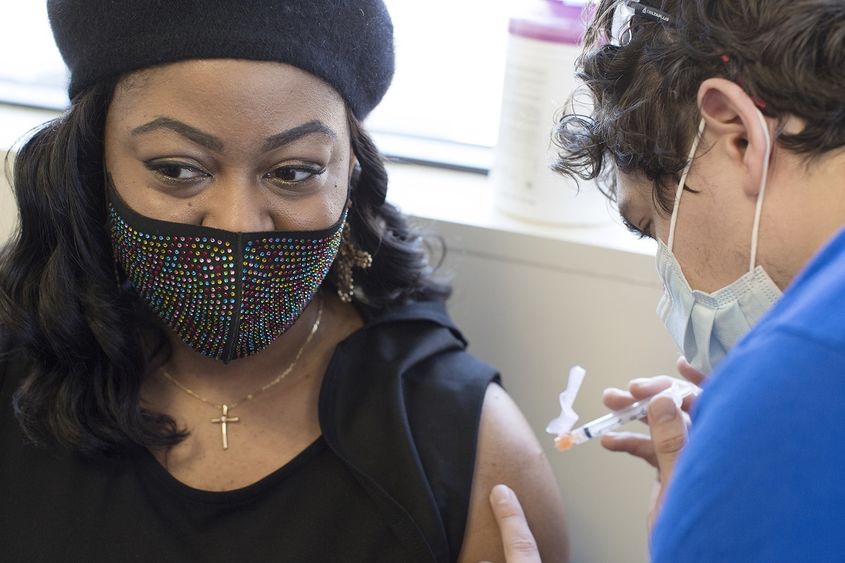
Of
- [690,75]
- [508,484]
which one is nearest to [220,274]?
[508,484]

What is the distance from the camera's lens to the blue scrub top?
29.1 inches

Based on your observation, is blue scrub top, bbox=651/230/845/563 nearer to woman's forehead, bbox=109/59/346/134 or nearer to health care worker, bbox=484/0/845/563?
health care worker, bbox=484/0/845/563

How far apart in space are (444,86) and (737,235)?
1090mm

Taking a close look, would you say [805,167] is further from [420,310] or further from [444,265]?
[444,265]

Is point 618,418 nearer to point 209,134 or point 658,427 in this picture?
point 658,427

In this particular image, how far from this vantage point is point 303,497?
1356 mm

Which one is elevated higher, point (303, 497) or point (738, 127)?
point (738, 127)

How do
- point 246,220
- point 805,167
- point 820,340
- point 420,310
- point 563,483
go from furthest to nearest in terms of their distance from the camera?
point 563,483
point 420,310
point 246,220
point 805,167
point 820,340

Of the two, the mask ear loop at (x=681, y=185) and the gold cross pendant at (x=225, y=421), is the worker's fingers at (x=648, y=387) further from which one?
the gold cross pendant at (x=225, y=421)

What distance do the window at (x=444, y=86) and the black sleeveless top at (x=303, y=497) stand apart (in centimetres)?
70

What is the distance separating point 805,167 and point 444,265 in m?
0.85

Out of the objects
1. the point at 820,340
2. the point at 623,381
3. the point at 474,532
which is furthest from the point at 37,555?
the point at 820,340

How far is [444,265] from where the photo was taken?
171 centimetres

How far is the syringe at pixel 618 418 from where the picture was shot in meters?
1.30
